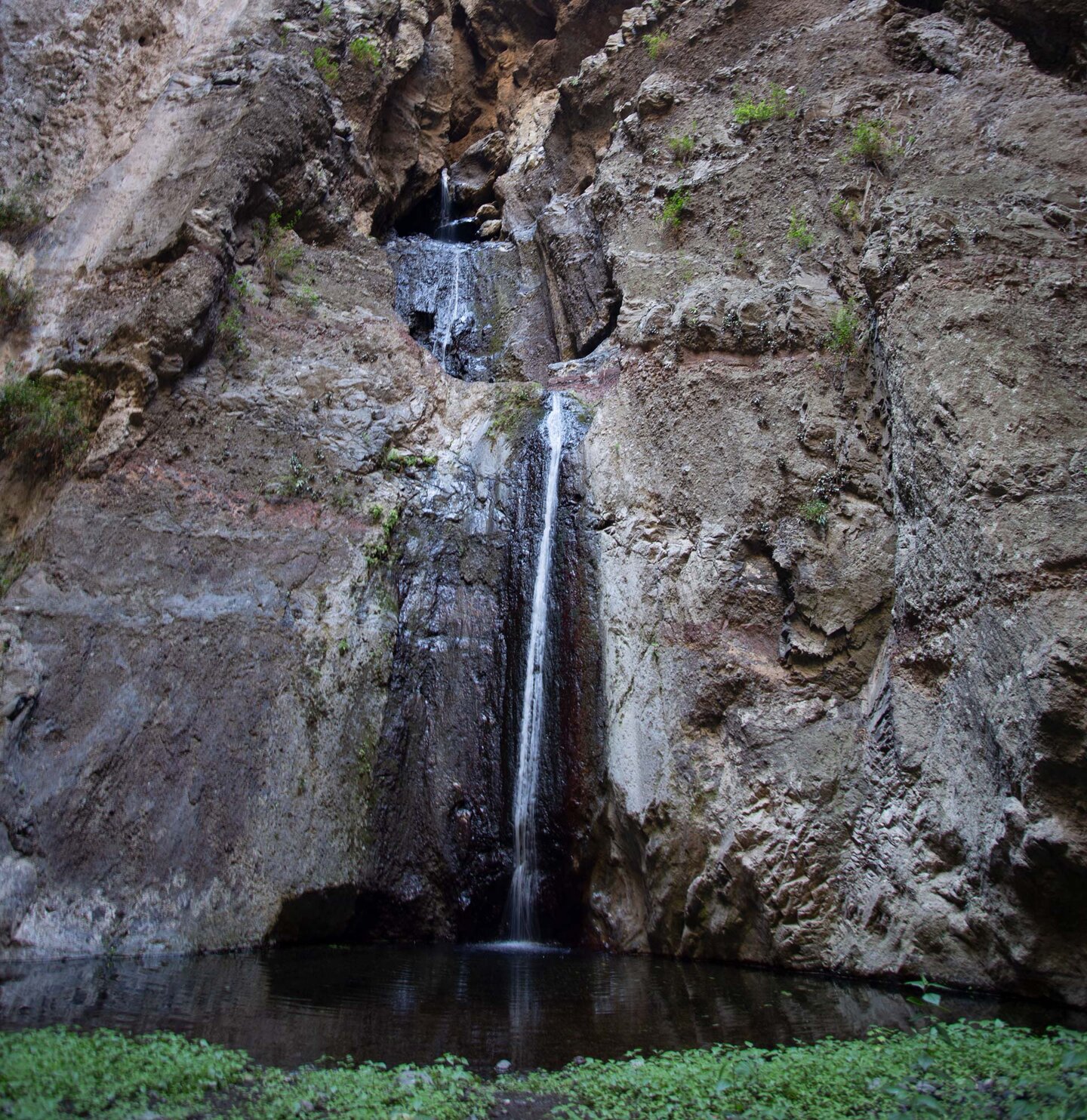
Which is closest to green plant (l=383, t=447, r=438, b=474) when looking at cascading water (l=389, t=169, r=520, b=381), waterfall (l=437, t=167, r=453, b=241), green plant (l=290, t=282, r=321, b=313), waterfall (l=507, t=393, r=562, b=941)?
waterfall (l=507, t=393, r=562, b=941)

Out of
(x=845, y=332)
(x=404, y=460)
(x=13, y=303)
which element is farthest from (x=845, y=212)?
(x=13, y=303)

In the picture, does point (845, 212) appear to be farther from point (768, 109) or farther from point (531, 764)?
point (531, 764)

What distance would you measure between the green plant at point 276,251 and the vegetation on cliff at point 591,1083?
1004 cm

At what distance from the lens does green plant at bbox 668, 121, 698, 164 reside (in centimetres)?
1290

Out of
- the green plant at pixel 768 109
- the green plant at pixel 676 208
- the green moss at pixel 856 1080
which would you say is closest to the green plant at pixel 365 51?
the green plant at pixel 676 208

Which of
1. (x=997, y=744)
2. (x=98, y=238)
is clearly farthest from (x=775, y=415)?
(x=98, y=238)

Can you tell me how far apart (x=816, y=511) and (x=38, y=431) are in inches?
329

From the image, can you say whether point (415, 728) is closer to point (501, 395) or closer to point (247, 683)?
point (247, 683)

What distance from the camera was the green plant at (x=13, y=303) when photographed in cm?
1005

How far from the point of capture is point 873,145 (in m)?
11.1

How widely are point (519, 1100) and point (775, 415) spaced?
7.52 metres

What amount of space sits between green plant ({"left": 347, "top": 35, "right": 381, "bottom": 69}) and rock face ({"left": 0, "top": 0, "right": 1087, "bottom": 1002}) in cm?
133

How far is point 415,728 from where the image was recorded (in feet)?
28.9

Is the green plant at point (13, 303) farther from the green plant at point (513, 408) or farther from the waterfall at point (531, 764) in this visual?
the waterfall at point (531, 764)
